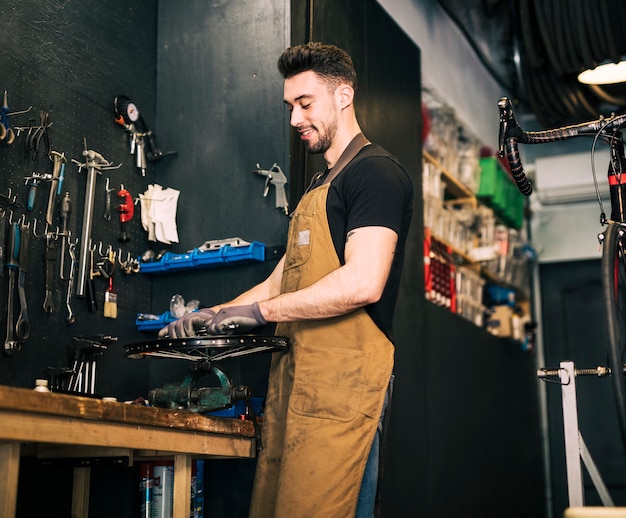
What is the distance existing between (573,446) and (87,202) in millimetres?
1874

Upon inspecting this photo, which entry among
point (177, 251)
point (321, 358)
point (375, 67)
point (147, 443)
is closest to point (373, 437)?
point (321, 358)

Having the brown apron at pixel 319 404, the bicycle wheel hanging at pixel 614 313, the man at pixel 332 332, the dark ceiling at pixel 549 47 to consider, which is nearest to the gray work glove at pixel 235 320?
the man at pixel 332 332

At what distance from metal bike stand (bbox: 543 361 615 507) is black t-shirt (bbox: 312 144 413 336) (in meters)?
0.70

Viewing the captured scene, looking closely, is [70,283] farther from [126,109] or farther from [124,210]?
[126,109]

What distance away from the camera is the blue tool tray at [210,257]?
3184 mm

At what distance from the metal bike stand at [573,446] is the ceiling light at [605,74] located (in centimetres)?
314

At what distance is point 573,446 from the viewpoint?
2834 mm

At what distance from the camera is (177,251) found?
11.5 ft

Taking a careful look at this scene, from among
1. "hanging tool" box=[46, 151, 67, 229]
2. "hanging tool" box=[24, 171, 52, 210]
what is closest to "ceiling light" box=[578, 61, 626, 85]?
"hanging tool" box=[46, 151, 67, 229]

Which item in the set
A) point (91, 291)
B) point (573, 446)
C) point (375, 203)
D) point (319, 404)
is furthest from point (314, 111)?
point (573, 446)

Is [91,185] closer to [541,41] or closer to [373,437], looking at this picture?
[373,437]

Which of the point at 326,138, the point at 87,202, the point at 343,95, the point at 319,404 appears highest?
the point at 343,95

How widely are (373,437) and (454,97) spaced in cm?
394

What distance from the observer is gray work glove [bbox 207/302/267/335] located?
2.40m
